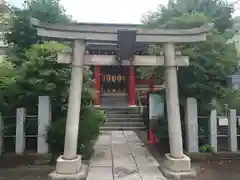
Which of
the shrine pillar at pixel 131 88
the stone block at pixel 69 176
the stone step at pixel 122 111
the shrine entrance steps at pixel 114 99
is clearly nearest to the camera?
the stone block at pixel 69 176

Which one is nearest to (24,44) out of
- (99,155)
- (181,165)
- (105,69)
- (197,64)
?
(105,69)

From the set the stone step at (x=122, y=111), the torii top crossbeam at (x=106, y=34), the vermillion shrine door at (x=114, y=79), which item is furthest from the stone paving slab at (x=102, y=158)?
the vermillion shrine door at (x=114, y=79)

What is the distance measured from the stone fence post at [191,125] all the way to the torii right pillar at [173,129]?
3.66 ft

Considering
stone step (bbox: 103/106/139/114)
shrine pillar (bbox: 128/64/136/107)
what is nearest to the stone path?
stone step (bbox: 103/106/139/114)

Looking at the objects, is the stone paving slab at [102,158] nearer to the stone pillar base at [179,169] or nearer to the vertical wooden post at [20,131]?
the stone pillar base at [179,169]

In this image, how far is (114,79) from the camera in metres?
17.9

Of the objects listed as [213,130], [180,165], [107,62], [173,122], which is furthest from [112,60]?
[213,130]

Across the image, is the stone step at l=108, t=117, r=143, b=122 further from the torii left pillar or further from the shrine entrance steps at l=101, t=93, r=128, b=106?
the torii left pillar

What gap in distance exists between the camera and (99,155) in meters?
7.26

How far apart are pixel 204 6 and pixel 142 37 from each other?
605 centimetres

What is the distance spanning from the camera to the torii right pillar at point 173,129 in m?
5.46

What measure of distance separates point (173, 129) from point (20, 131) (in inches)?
155

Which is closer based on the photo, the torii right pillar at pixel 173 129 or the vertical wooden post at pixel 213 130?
the torii right pillar at pixel 173 129

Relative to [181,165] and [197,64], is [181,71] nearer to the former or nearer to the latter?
[197,64]
